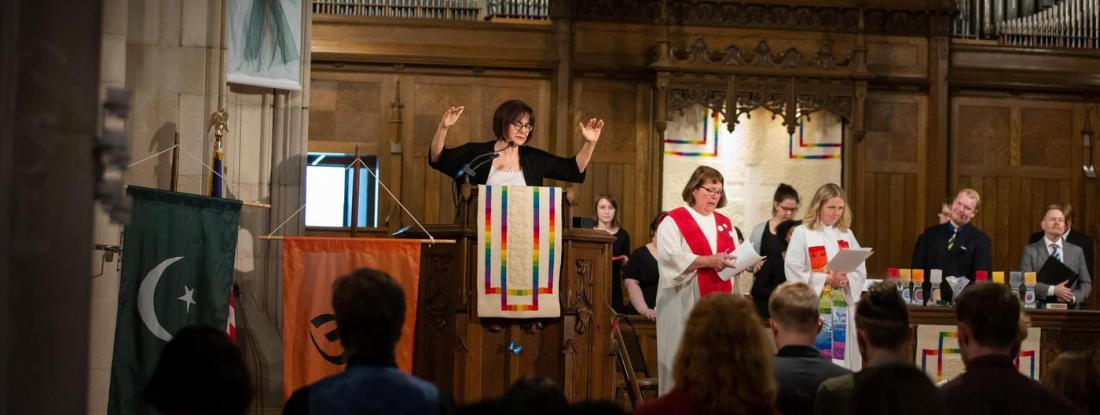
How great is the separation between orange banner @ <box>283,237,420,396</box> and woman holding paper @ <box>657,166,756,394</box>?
1.45 m

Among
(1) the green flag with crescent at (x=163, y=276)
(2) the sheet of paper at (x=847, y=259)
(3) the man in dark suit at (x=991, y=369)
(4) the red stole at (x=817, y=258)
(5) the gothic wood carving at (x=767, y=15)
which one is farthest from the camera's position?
(5) the gothic wood carving at (x=767, y=15)

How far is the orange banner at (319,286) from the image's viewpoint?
616cm

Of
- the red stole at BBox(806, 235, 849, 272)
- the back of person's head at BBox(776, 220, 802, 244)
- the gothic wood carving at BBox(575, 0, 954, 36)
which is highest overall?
the gothic wood carving at BBox(575, 0, 954, 36)

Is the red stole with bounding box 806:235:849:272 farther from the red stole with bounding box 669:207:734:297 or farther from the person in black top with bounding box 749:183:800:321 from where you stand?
the red stole with bounding box 669:207:734:297

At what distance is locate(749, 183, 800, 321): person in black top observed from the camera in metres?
8.28

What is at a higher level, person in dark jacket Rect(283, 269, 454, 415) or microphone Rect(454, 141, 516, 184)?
microphone Rect(454, 141, 516, 184)

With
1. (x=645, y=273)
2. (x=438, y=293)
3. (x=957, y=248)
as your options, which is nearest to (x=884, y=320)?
(x=438, y=293)

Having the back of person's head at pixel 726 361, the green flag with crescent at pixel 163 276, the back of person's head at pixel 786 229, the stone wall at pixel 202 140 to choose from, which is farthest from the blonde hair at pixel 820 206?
the back of person's head at pixel 726 361

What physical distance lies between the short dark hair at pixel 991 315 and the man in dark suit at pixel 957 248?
18.3 ft

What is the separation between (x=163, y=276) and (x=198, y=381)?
10.0ft

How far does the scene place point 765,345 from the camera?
332 cm

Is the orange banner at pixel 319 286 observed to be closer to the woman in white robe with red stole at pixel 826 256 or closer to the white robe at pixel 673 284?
the white robe at pixel 673 284

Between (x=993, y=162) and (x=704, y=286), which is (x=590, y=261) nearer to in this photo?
(x=704, y=286)

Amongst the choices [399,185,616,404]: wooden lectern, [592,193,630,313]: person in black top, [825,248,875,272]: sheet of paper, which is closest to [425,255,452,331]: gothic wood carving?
[399,185,616,404]: wooden lectern
